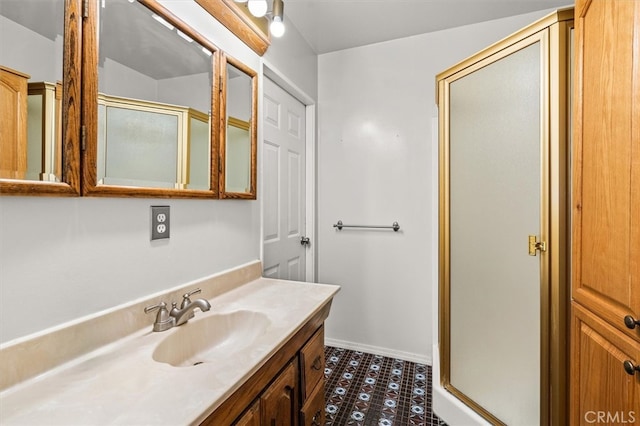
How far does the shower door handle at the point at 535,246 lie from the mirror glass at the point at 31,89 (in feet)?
5.37

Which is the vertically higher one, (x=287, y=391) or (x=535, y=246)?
(x=535, y=246)

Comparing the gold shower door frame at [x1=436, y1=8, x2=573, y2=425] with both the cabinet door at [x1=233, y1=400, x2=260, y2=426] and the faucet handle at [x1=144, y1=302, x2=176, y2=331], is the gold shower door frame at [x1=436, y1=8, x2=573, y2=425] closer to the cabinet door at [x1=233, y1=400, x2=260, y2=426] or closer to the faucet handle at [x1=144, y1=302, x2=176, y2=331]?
the cabinet door at [x1=233, y1=400, x2=260, y2=426]

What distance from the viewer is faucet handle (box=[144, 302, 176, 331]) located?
1005mm

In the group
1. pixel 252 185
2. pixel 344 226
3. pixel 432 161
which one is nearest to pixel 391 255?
pixel 344 226

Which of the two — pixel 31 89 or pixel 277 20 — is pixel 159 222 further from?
pixel 277 20

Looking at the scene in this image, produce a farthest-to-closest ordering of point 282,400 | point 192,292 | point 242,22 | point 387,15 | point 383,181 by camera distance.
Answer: point 383,181, point 387,15, point 242,22, point 192,292, point 282,400

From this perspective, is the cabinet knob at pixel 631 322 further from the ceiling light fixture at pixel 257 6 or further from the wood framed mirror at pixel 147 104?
the ceiling light fixture at pixel 257 6

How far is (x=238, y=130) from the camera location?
1.49 meters

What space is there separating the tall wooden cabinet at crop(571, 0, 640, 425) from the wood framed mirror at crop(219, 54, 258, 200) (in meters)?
1.30

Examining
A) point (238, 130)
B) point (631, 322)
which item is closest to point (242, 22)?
point (238, 130)

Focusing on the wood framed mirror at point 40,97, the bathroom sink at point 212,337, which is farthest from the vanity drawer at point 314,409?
the wood framed mirror at point 40,97

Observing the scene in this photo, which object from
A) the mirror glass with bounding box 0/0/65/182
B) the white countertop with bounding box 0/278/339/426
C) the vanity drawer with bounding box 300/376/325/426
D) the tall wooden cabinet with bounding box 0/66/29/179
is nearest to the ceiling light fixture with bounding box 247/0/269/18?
the mirror glass with bounding box 0/0/65/182

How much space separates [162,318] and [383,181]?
1.80 metres

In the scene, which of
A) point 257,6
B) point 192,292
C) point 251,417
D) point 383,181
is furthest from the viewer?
point 383,181
